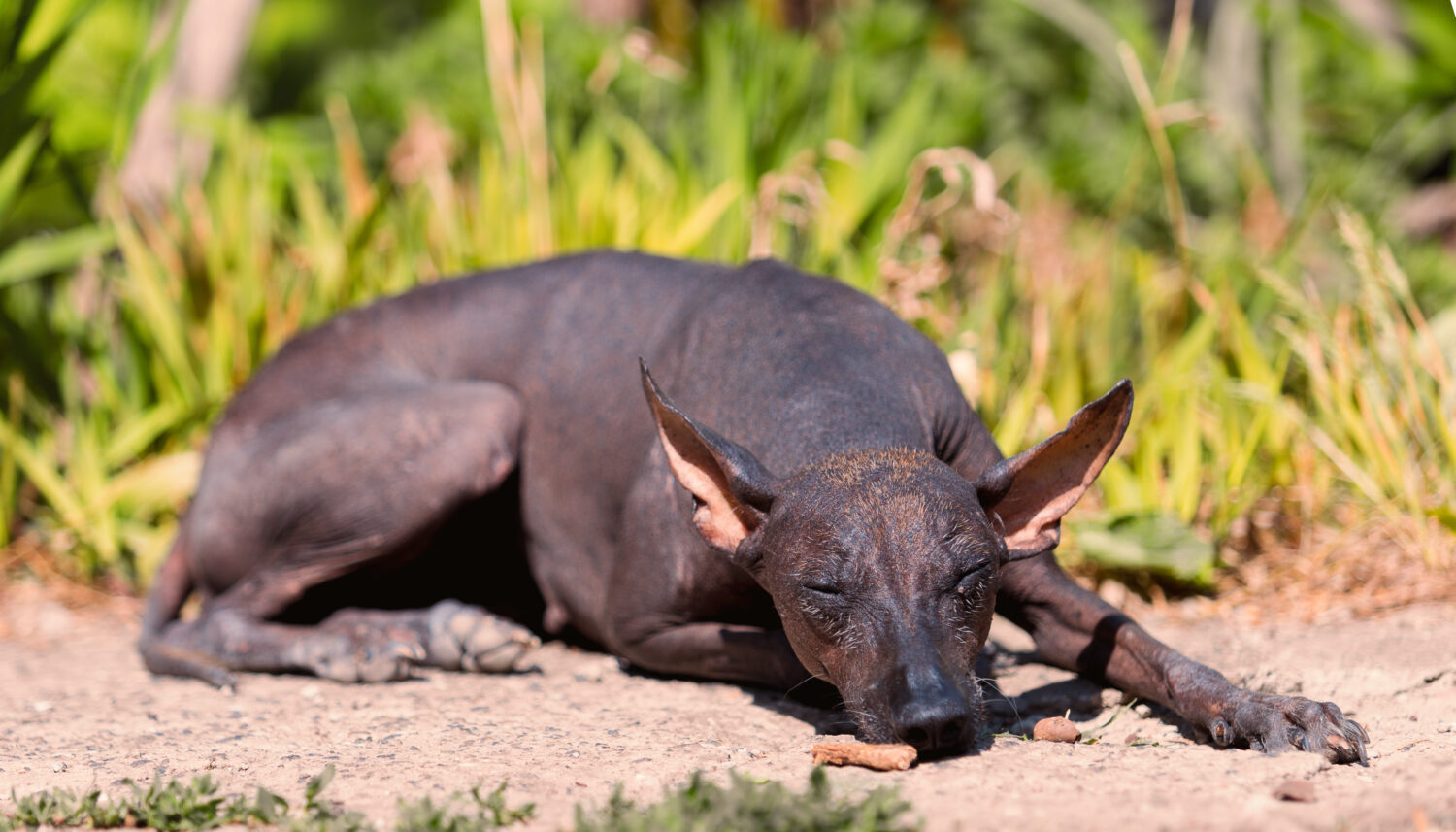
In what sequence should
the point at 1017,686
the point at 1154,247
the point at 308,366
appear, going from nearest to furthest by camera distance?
the point at 1017,686, the point at 308,366, the point at 1154,247

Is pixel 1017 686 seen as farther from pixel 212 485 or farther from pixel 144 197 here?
pixel 144 197

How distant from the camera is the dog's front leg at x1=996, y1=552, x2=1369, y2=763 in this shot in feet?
8.82

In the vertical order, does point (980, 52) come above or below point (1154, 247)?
above

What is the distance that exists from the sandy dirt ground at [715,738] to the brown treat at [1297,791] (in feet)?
0.06

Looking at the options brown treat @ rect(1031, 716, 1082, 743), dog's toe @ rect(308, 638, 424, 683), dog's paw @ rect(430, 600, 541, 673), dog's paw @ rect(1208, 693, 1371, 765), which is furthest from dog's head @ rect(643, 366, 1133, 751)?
dog's toe @ rect(308, 638, 424, 683)

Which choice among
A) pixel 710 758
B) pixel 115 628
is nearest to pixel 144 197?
pixel 115 628

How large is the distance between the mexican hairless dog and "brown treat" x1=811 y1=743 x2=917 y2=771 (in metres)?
0.04

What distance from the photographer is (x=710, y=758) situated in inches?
110

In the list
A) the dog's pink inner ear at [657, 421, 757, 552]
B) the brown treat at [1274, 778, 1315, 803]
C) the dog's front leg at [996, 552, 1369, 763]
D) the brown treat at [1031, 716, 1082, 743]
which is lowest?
the brown treat at [1031, 716, 1082, 743]

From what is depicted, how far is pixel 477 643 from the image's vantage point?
3.78 m

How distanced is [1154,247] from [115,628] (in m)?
6.41

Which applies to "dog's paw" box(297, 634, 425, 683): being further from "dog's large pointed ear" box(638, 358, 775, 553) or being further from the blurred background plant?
the blurred background plant

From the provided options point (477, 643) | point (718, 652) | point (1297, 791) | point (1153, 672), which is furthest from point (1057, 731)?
point (477, 643)

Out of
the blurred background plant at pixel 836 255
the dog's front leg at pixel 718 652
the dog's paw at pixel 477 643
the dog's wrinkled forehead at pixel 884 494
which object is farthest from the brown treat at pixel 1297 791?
the dog's paw at pixel 477 643
